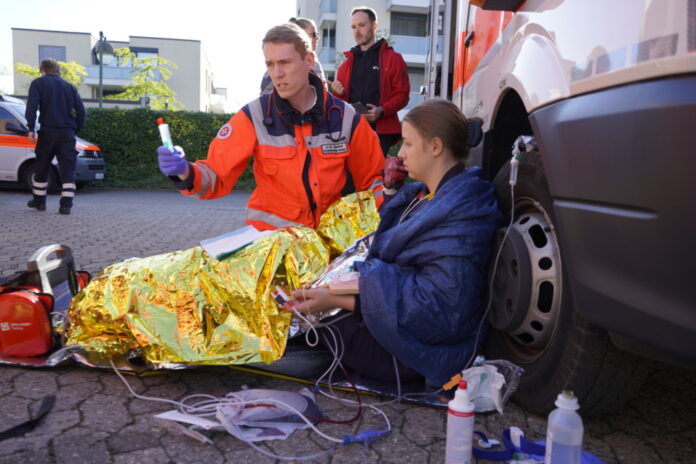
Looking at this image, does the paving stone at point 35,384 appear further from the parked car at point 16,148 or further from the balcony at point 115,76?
the balcony at point 115,76

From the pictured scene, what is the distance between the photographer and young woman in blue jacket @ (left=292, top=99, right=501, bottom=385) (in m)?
2.28

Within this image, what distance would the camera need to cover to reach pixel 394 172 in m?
3.04

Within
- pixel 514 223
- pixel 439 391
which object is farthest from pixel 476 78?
pixel 439 391

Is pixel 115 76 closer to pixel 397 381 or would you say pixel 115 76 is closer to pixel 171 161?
pixel 171 161

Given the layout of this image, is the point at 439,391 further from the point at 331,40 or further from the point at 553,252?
the point at 331,40

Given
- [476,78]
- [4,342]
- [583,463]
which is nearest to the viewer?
[583,463]

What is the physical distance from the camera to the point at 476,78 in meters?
3.14

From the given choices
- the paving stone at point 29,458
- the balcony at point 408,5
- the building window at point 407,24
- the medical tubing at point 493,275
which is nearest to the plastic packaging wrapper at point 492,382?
the medical tubing at point 493,275

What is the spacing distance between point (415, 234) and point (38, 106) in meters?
7.78

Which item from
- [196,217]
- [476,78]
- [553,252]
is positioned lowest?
[196,217]

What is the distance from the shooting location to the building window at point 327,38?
3834cm

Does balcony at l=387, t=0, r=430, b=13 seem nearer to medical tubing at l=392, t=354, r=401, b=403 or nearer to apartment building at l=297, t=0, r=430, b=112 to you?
apartment building at l=297, t=0, r=430, b=112

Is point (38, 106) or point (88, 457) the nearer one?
point (88, 457)

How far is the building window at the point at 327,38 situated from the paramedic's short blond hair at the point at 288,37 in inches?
1434
